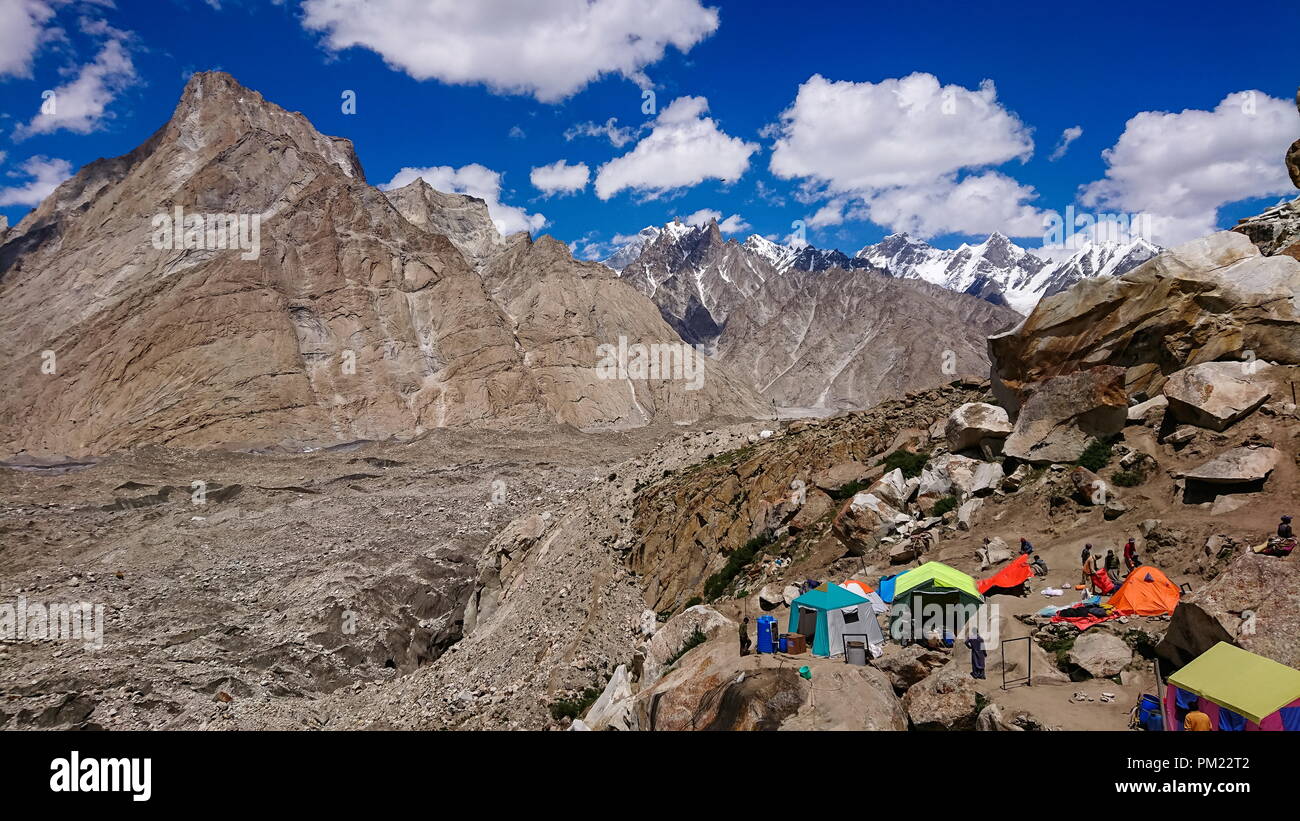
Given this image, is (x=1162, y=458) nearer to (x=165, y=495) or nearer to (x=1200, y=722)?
(x=1200, y=722)

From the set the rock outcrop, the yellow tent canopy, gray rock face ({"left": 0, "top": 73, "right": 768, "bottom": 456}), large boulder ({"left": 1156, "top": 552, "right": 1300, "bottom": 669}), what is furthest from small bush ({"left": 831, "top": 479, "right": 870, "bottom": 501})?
gray rock face ({"left": 0, "top": 73, "right": 768, "bottom": 456})

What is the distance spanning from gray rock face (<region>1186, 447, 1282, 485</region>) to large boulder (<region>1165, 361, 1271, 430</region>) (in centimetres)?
113

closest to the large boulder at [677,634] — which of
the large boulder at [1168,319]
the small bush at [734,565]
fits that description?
the small bush at [734,565]

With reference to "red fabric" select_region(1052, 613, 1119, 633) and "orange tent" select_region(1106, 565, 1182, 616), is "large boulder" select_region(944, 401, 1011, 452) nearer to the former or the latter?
"orange tent" select_region(1106, 565, 1182, 616)

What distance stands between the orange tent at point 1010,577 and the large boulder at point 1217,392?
A: 177 inches

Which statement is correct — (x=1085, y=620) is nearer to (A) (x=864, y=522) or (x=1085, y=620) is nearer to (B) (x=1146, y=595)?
(B) (x=1146, y=595)

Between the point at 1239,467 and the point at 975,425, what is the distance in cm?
510

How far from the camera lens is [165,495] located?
40094 millimetres

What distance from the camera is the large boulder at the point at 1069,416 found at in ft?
43.4

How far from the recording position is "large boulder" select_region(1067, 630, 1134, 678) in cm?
772

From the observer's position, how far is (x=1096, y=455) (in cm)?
1311

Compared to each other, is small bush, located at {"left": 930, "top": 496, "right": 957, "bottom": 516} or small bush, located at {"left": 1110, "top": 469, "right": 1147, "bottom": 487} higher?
small bush, located at {"left": 1110, "top": 469, "right": 1147, "bottom": 487}
